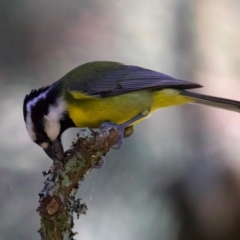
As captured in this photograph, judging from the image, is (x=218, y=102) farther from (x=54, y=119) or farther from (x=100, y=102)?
(x=54, y=119)

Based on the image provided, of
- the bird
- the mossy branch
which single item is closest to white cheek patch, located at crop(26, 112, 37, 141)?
the bird

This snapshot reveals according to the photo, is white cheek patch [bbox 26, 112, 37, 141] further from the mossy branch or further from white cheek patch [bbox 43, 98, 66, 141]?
the mossy branch

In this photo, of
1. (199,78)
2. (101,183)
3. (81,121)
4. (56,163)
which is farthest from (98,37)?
(56,163)

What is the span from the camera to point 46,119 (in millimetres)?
1285

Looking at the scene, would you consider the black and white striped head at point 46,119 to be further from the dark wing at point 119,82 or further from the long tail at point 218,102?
the long tail at point 218,102

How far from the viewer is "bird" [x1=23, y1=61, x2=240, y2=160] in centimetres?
126

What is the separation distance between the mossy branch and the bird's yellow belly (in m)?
0.25

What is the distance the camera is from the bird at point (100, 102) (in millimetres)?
1265

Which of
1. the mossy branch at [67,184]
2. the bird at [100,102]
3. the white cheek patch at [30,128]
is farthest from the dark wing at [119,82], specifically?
the mossy branch at [67,184]

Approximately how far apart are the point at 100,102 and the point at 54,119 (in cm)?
15

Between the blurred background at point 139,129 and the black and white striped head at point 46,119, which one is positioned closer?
the black and white striped head at point 46,119

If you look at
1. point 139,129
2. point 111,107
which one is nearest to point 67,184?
point 111,107

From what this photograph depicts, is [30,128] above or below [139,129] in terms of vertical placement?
below

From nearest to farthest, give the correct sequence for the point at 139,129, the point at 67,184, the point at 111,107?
the point at 67,184 < the point at 111,107 < the point at 139,129
